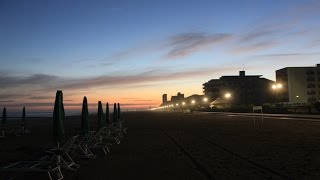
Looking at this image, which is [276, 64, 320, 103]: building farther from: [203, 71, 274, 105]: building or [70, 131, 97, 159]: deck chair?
[70, 131, 97, 159]: deck chair

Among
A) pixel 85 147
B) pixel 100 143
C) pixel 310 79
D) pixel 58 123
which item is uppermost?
pixel 310 79

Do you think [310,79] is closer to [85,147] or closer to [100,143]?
[100,143]

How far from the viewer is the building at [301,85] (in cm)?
10700

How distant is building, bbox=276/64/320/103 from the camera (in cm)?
10700

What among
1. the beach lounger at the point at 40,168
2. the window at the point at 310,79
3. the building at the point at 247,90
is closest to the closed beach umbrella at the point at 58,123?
the beach lounger at the point at 40,168

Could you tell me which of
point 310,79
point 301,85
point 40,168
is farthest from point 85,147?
point 310,79

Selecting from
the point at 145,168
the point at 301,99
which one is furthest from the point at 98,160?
the point at 301,99

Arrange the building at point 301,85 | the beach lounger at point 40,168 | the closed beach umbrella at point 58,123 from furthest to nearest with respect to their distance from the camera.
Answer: the building at point 301,85, the closed beach umbrella at point 58,123, the beach lounger at point 40,168

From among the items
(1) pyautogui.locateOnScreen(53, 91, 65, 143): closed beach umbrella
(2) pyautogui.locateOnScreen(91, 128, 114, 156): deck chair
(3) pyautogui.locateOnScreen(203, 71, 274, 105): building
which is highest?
(3) pyautogui.locateOnScreen(203, 71, 274, 105): building

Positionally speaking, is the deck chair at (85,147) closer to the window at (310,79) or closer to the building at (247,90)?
the building at (247,90)

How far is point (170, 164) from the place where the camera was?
10227 millimetres

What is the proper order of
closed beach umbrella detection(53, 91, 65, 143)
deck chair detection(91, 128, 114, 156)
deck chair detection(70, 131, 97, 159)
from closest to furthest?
closed beach umbrella detection(53, 91, 65, 143)
deck chair detection(70, 131, 97, 159)
deck chair detection(91, 128, 114, 156)

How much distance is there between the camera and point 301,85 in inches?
4247

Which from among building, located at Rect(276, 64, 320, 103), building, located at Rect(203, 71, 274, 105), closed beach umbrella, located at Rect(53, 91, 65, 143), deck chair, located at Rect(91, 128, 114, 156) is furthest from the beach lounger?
building, located at Rect(276, 64, 320, 103)
